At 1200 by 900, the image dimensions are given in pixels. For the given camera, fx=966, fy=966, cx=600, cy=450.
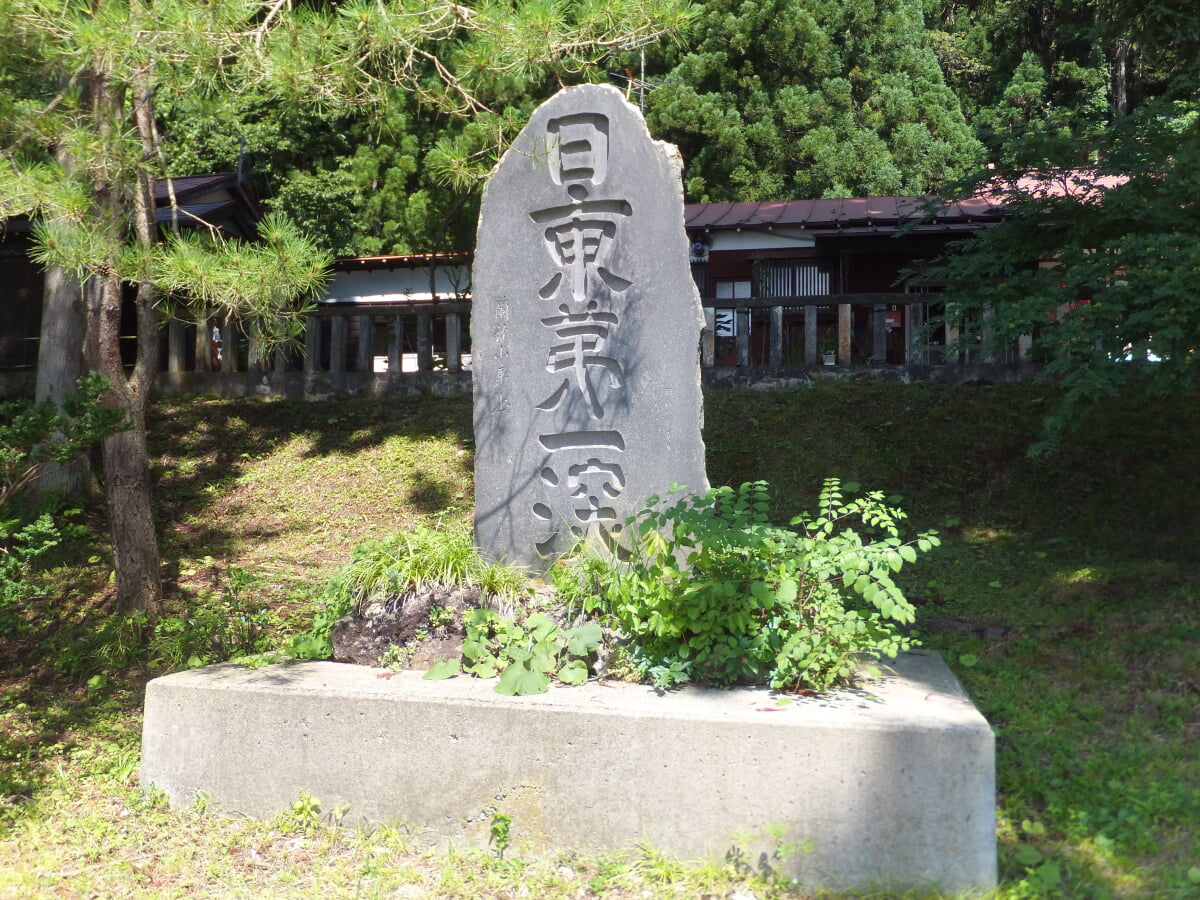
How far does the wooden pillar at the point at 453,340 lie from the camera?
10.9 meters

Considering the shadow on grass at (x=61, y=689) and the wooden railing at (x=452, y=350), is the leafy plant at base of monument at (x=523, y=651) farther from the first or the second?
the wooden railing at (x=452, y=350)

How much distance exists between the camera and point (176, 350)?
1175 cm

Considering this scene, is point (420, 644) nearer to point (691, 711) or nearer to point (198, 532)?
point (691, 711)

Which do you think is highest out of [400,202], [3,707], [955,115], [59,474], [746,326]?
[955,115]

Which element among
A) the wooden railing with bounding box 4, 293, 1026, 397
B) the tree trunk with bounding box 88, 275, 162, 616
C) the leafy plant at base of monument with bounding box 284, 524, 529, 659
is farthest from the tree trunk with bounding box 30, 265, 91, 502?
the leafy plant at base of monument with bounding box 284, 524, 529, 659

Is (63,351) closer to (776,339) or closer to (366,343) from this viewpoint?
(366,343)

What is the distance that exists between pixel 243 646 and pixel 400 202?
13.1 metres

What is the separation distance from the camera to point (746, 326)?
1041cm

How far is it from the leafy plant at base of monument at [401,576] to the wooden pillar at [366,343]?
21.6 feet

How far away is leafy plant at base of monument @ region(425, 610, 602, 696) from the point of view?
397 cm

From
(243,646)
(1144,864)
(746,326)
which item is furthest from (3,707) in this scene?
(746,326)

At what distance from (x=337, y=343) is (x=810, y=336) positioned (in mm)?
5369

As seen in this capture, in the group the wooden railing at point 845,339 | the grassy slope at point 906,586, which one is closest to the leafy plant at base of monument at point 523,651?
the grassy slope at point 906,586

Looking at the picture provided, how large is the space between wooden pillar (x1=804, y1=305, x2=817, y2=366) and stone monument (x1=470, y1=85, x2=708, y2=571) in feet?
17.9
